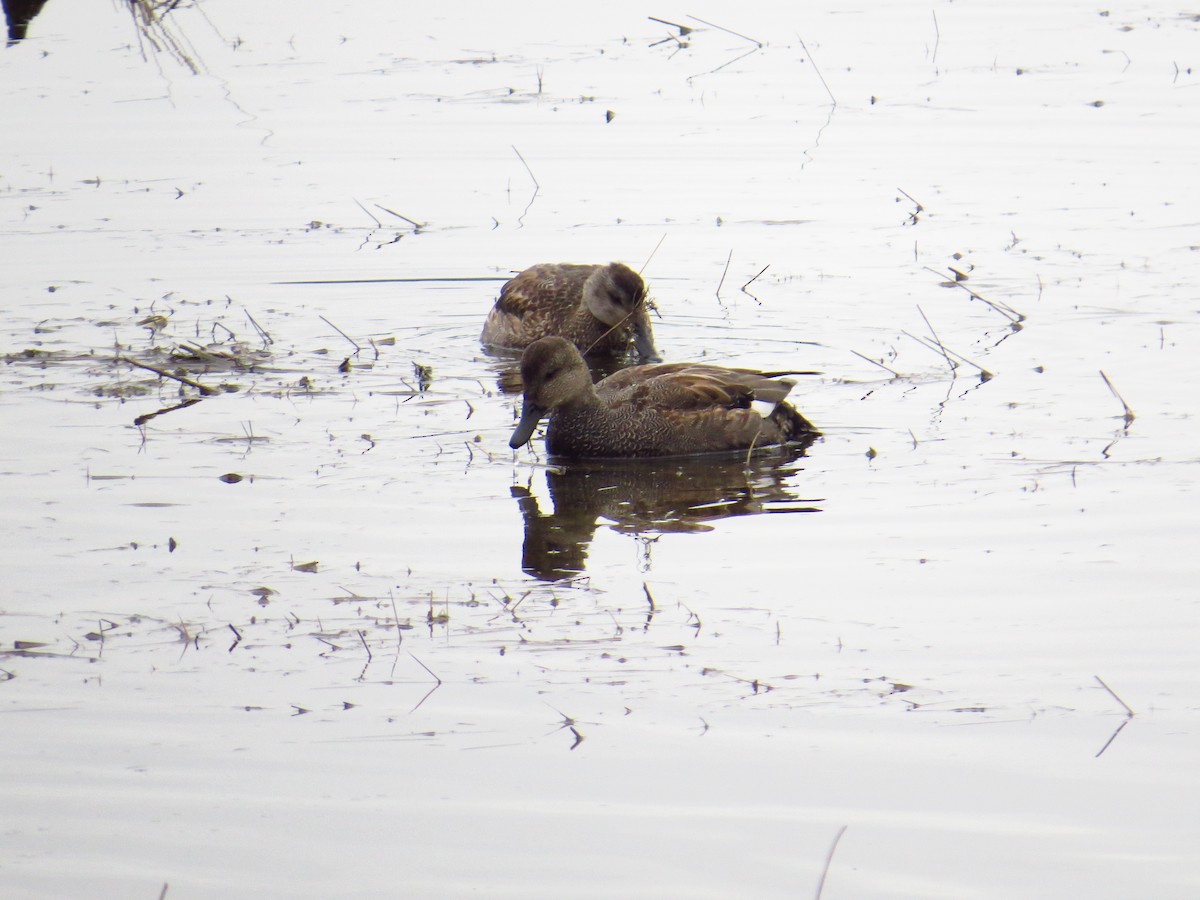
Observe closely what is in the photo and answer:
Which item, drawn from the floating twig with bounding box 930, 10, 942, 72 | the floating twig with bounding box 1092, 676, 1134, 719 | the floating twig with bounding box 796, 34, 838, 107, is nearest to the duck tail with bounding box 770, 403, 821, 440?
the floating twig with bounding box 1092, 676, 1134, 719

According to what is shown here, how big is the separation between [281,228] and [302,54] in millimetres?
6298

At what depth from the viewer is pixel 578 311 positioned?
37.0 ft

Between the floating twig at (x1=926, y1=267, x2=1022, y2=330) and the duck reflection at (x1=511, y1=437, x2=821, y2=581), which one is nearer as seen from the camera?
the duck reflection at (x1=511, y1=437, x2=821, y2=581)

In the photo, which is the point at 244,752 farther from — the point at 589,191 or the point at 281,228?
the point at 589,191

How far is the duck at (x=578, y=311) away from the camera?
10.9 meters

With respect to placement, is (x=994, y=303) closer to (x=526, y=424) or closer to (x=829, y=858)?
(x=526, y=424)

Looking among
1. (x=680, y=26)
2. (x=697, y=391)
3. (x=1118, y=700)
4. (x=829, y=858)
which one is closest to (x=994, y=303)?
(x=697, y=391)

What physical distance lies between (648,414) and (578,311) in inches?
94.4

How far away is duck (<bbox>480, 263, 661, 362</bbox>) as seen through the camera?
10859 millimetres

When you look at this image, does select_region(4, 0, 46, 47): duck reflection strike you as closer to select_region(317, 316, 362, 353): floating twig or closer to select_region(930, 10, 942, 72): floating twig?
select_region(317, 316, 362, 353): floating twig

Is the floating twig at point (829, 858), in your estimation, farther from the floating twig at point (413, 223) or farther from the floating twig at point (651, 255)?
the floating twig at point (413, 223)

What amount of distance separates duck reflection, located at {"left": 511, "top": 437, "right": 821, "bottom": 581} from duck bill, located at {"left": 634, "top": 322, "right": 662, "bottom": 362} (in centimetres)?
199

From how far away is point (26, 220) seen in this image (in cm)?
1359

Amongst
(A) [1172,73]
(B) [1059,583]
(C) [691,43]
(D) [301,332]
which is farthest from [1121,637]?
(C) [691,43]
